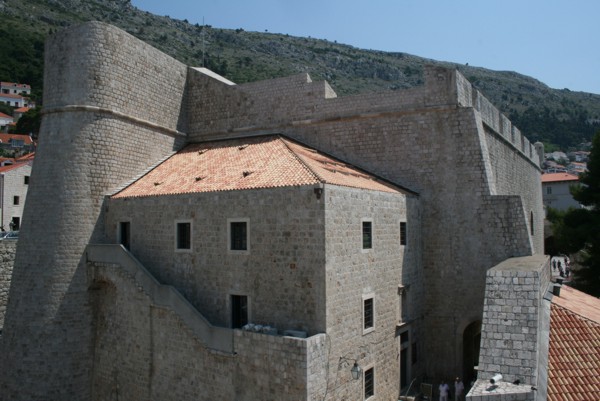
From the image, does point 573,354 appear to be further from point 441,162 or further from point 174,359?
point 174,359

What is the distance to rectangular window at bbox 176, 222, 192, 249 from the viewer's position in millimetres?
14766

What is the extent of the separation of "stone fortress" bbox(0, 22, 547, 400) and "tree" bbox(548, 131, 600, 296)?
25.9 ft

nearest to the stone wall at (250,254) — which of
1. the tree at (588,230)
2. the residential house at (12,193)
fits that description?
the tree at (588,230)

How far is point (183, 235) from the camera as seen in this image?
14930mm

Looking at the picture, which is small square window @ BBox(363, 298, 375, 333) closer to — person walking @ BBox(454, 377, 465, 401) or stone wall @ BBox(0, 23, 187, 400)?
person walking @ BBox(454, 377, 465, 401)

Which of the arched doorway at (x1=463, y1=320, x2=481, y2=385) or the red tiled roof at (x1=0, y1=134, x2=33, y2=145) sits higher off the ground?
the red tiled roof at (x1=0, y1=134, x2=33, y2=145)

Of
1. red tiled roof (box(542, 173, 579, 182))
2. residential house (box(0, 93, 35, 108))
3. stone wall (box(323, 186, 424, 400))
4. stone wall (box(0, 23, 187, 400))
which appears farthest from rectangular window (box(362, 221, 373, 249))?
residential house (box(0, 93, 35, 108))

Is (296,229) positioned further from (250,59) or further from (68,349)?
(250,59)

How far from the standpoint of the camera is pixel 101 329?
16.1m

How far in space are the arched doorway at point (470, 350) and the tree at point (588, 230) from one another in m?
9.29

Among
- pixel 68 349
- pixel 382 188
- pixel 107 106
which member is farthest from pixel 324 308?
pixel 107 106

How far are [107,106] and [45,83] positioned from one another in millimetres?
2844

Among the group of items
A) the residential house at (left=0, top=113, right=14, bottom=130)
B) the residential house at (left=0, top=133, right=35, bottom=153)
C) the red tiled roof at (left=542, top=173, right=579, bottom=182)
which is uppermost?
the residential house at (left=0, top=113, right=14, bottom=130)

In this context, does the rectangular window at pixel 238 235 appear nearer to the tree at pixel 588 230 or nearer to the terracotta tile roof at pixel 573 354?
the terracotta tile roof at pixel 573 354
